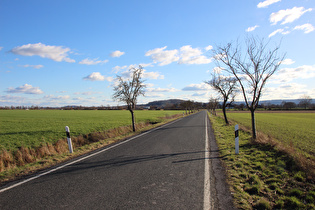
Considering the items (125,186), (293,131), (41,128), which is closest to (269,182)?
(125,186)

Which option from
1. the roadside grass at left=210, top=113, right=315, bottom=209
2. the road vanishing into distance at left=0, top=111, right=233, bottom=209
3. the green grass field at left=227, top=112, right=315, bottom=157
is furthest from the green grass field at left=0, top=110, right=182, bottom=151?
the green grass field at left=227, top=112, right=315, bottom=157

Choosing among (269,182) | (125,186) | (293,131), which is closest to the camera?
(125,186)

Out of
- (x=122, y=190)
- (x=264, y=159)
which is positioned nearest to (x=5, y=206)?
(x=122, y=190)

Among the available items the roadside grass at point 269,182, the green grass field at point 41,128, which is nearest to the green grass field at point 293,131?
the roadside grass at point 269,182

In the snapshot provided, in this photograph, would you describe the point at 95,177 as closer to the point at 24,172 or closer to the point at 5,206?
the point at 5,206

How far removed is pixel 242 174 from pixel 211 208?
88.7 inches

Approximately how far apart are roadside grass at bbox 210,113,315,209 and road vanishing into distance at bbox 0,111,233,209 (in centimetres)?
36

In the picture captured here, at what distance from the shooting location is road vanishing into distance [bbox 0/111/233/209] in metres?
3.35

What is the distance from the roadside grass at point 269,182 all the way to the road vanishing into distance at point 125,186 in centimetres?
36

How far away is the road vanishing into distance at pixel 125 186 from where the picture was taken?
3.35 m

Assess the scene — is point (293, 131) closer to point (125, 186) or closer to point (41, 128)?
point (125, 186)

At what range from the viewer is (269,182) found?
177 inches

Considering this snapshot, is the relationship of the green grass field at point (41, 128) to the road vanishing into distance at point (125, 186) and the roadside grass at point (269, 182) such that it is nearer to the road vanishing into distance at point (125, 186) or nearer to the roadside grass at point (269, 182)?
the road vanishing into distance at point (125, 186)

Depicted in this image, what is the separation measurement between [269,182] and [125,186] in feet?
11.8
